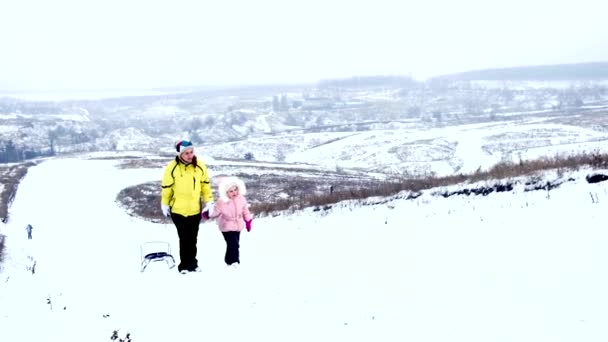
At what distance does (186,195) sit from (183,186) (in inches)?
5.5

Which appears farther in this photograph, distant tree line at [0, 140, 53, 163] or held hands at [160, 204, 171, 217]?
distant tree line at [0, 140, 53, 163]

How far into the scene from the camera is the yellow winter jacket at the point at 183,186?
826 centimetres

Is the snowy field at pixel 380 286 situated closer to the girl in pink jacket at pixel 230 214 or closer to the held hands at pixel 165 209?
the girl in pink jacket at pixel 230 214

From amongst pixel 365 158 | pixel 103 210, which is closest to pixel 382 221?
pixel 103 210

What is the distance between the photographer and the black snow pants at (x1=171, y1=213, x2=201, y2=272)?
→ 8.42 meters

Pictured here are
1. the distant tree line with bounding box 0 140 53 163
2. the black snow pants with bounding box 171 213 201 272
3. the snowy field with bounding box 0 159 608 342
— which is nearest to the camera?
the snowy field with bounding box 0 159 608 342

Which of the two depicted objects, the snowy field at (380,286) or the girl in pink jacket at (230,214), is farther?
the girl in pink jacket at (230,214)

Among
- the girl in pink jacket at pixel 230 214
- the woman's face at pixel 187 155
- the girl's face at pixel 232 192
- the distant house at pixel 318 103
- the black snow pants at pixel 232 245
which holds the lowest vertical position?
the distant house at pixel 318 103

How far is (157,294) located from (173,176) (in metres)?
1.77

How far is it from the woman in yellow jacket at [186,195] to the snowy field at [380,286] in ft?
1.62

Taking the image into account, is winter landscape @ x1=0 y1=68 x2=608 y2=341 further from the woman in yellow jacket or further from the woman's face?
the woman's face

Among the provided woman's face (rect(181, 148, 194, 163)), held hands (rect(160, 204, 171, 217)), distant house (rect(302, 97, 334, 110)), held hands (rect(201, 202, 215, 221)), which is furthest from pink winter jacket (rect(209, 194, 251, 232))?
distant house (rect(302, 97, 334, 110))

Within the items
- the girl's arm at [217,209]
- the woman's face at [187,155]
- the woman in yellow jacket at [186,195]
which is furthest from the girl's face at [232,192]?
the woman's face at [187,155]

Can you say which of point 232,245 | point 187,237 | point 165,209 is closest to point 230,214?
point 232,245
